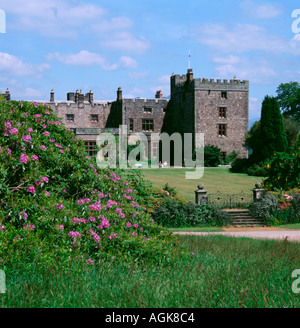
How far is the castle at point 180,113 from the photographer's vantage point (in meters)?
38.7

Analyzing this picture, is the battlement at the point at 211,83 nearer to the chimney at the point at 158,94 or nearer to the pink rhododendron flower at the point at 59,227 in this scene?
the chimney at the point at 158,94

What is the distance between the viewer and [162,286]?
4789 millimetres

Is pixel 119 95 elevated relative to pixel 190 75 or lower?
lower

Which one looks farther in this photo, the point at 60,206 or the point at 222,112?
the point at 222,112

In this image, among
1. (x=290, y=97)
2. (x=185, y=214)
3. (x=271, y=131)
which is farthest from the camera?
(x=290, y=97)

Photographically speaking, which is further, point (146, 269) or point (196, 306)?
point (146, 269)

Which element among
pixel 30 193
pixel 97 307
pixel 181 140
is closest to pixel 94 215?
pixel 30 193

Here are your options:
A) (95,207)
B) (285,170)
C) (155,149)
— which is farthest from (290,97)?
(95,207)

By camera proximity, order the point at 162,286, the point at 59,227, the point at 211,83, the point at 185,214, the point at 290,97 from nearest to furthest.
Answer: the point at 162,286 < the point at 59,227 < the point at 185,214 < the point at 211,83 < the point at 290,97

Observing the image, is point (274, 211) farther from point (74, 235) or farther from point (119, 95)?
point (119, 95)

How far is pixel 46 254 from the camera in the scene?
545 centimetres

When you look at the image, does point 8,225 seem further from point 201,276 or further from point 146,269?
point 201,276

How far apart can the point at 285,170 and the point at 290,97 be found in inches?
1757
